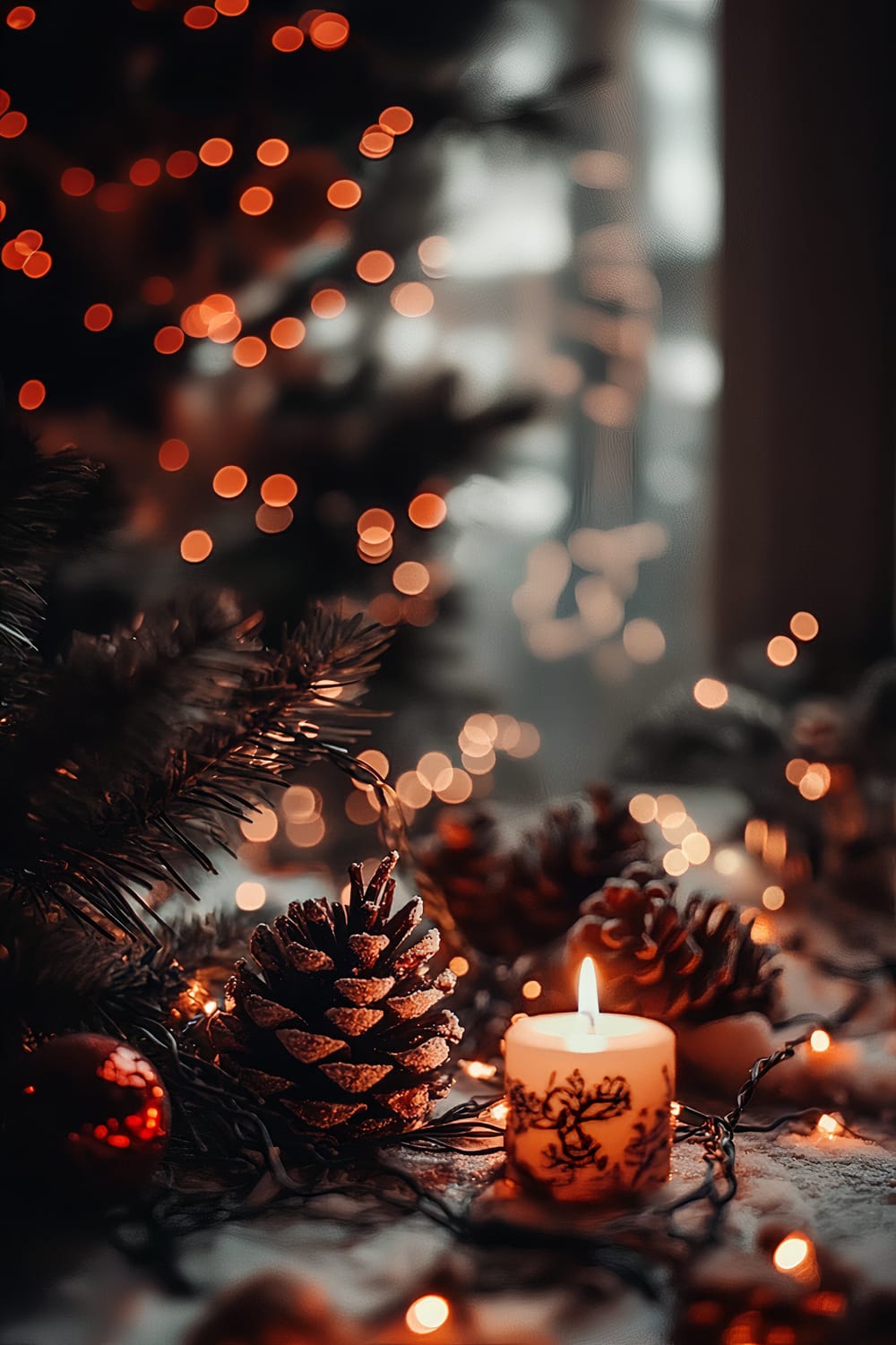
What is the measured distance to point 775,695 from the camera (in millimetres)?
1377

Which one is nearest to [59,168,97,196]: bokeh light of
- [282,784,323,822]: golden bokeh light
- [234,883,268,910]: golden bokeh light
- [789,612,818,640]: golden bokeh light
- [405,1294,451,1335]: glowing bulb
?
[282,784,323,822]: golden bokeh light

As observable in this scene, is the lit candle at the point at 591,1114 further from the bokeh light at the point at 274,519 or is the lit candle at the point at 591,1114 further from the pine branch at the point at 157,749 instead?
the bokeh light at the point at 274,519

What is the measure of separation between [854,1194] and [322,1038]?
208 mm

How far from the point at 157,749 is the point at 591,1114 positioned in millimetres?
205

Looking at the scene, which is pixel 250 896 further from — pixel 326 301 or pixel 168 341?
pixel 326 301

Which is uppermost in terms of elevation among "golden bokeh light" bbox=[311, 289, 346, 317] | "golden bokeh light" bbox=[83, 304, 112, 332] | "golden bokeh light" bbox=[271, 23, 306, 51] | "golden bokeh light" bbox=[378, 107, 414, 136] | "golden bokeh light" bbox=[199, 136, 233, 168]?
"golden bokeh light" bbox=[271, 23, 306, 51]

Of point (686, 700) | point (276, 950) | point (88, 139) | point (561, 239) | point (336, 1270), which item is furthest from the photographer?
point (561, 239)

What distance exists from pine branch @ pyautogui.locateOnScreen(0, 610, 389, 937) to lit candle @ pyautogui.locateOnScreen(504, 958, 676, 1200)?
0.15 meters

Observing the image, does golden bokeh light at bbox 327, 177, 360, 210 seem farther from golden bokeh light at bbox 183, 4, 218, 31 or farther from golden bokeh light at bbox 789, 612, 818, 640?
golden bokeh light at bbox 789, 612, 818, 640

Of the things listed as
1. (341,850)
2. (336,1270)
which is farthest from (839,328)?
(336,1270)

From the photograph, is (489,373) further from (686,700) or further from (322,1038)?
(322,1038)

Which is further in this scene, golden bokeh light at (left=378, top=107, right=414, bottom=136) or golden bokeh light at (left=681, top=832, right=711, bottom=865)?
golden bokeh light at (left=378, top=107, right=414, bottom=136)

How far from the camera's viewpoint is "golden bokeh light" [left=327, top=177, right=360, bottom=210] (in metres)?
1.18

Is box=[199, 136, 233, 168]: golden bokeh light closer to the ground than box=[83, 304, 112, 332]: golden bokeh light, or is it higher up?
higher up
